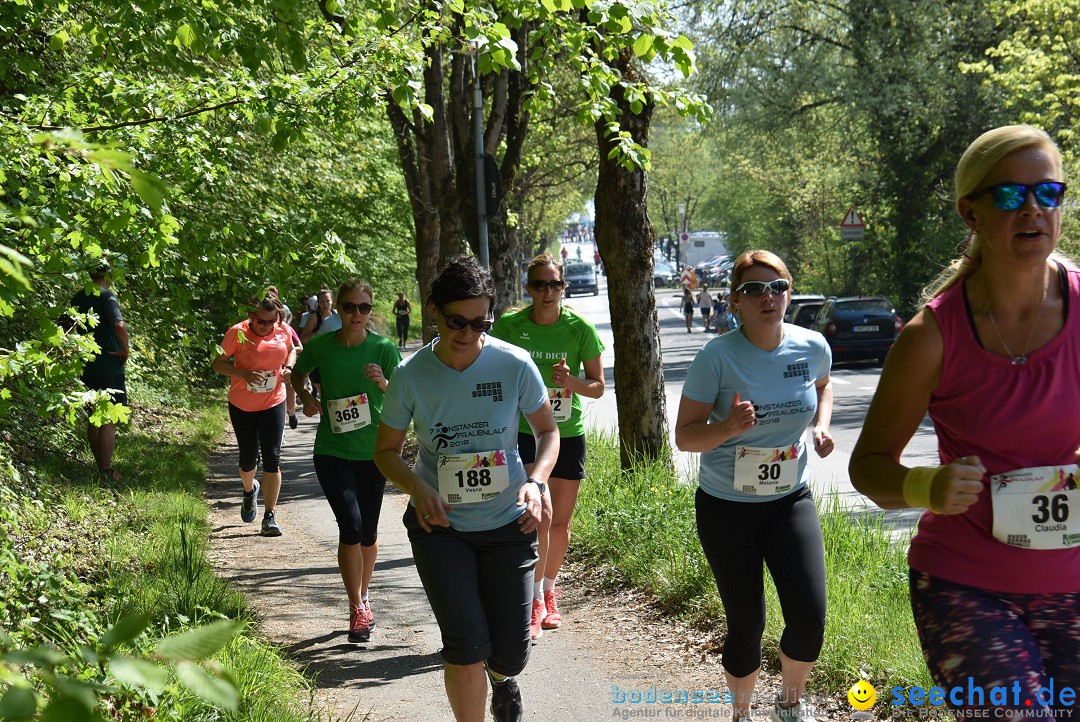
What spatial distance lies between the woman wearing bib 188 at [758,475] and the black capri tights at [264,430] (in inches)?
233

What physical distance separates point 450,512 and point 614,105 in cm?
474

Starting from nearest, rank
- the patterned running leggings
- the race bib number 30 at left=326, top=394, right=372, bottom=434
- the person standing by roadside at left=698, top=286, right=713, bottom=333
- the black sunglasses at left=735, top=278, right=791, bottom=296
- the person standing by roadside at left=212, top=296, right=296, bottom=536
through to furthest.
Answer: the patterned running leggings < the black sunglasses at left=735, top=278, right=791, bottom=296 < the race bib number 30 at left=326, top=394, right=372, bottom=434 < the person standing by roadside at left=212, top=296, right=296, bottom=536 < the person standing by roadside at left=698, top=286, right=713, bottom=333

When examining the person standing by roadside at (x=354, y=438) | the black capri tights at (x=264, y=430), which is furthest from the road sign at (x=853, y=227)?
the person standing by roadside at (x=354, y=438)

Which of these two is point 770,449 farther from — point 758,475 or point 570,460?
point 570,460

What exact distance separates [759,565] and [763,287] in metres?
1.12

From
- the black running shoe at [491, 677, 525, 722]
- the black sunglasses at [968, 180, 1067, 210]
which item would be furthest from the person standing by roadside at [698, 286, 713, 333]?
the black sunglasses at [968, 180, 1067, 210]

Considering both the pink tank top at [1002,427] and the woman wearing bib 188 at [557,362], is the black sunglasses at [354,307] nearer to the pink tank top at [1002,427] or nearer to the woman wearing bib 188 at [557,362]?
the woman wearing bib 188 at [557,362]

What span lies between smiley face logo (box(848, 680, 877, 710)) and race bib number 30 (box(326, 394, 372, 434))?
3182 mm

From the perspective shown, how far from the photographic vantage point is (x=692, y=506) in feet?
25.8

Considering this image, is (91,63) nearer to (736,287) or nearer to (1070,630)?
(736,287)

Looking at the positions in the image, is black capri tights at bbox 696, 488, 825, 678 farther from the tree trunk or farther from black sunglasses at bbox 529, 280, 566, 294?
the tree trunk

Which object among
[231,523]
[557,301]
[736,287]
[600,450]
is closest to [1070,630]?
[736,287]

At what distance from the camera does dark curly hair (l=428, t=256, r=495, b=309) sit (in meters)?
4.47

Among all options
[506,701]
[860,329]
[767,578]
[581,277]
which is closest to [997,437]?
[506,701]
